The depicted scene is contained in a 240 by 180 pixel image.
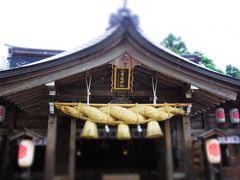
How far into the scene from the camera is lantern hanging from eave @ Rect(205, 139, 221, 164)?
20.0 ft

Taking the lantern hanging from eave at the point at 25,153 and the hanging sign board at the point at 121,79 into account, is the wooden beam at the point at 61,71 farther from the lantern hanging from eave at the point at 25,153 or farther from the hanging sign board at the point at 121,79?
the lantern hanging from eave at the point at 25,153

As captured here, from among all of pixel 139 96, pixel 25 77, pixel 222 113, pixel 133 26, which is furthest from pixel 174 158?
pixel 25 77

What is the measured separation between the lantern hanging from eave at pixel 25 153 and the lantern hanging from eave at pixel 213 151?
14.2 ft

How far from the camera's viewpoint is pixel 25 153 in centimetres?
572

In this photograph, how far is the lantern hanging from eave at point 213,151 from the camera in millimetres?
6109

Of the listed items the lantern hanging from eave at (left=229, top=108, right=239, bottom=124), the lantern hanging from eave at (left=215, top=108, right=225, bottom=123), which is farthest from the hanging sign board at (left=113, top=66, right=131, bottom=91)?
the lantern hanging from eave at (left=229, top=108, right=239, bottom=124)

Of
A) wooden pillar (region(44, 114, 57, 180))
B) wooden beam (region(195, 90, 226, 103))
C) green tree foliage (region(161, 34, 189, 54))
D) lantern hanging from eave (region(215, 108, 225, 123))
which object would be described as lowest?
wooden pillar (region(44, 114, 57, 180))

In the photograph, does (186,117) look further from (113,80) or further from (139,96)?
(113,80)

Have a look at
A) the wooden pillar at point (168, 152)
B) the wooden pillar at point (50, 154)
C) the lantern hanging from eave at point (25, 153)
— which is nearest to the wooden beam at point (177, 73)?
the wooden pillar at point (168, 152)

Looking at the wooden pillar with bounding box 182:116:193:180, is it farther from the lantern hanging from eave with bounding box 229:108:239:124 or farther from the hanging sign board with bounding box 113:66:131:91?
the lantern hanging from eave with bounding box 229:108:239:124

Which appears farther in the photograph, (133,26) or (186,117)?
(186,117)

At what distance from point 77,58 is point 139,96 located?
221 centimetres

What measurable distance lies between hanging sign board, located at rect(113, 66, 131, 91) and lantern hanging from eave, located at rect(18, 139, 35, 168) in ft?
9.07

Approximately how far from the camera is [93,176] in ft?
26.9
